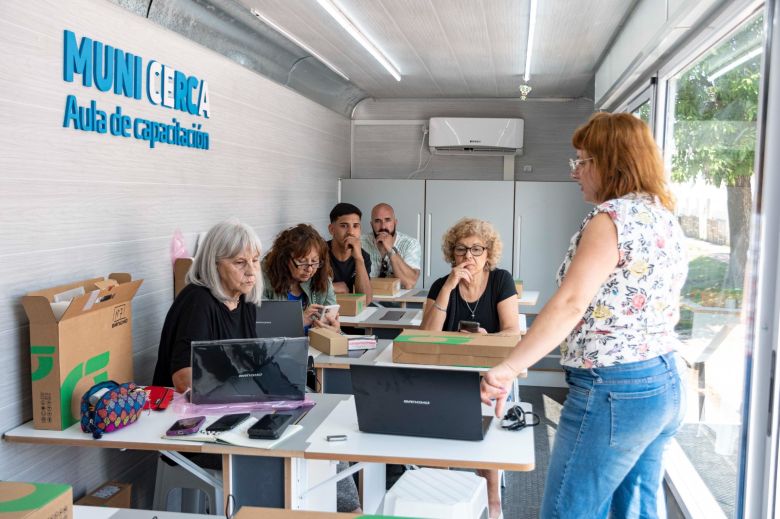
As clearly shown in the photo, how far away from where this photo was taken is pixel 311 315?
4262 millimetres

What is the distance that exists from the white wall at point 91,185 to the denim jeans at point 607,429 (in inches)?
80.5

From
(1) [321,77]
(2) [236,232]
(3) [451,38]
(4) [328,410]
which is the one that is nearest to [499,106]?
(1) [321,77]

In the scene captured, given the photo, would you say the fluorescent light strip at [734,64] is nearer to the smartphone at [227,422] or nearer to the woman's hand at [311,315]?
the smartphone at [227,422]

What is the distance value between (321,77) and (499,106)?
2.36 metres

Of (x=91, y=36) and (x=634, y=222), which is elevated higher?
(x=91, y=36)

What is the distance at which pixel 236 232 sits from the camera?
3.36m

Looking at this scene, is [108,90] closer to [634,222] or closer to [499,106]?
[634,222]

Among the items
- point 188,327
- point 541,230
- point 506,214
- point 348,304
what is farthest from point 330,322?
point 541,230

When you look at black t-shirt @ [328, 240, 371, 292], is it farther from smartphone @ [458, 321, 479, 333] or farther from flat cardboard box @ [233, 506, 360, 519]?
flat cardboard box @ [233, 506, 360, 519]

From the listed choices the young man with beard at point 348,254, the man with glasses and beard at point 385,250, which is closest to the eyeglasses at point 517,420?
the young man with beard at point 348,254

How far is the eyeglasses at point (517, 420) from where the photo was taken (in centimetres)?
264

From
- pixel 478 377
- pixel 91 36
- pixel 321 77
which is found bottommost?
pixel 478 377

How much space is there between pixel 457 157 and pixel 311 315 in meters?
4.40

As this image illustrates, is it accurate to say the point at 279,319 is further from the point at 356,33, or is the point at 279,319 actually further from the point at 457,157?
the point at 457,157
